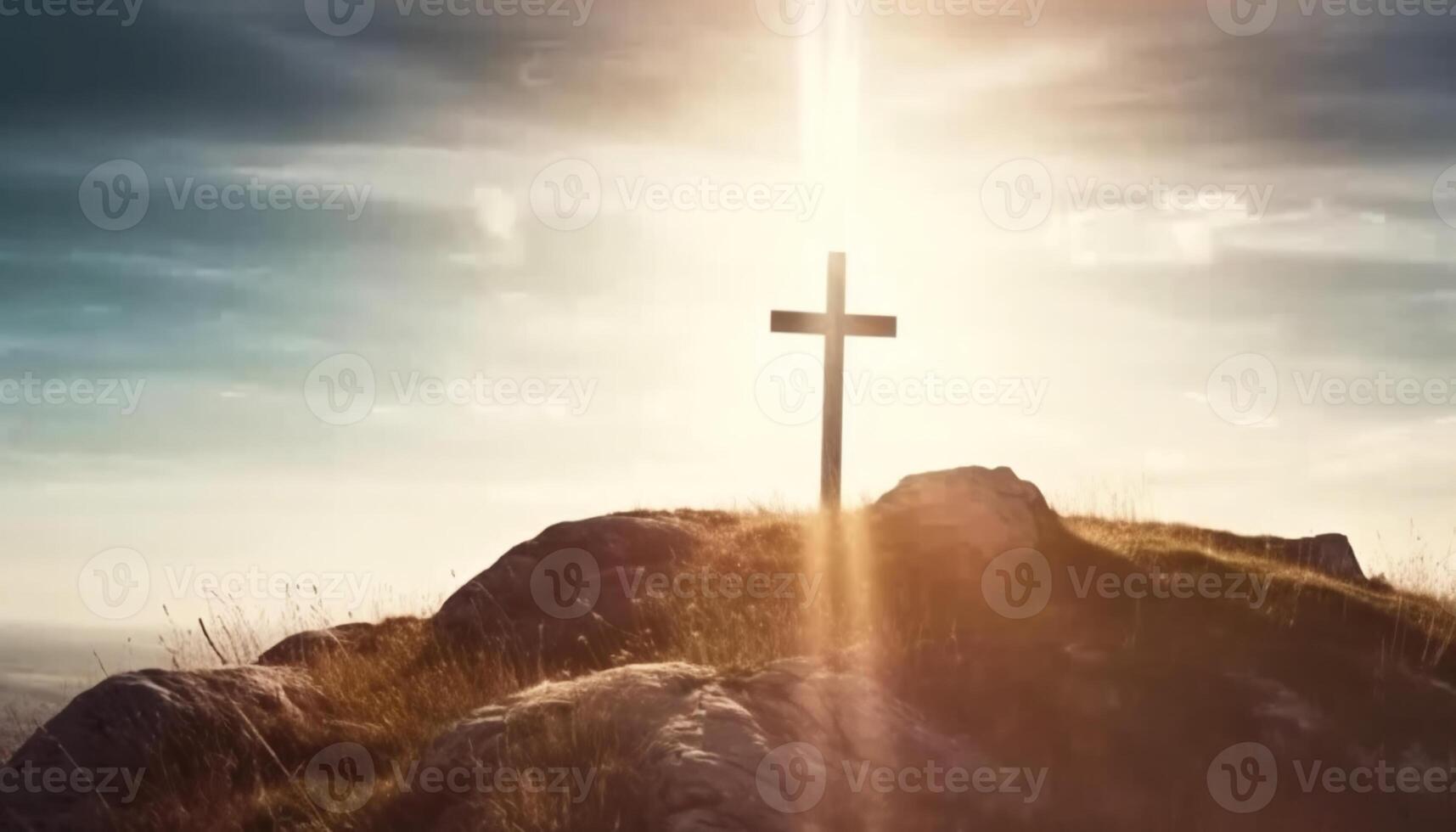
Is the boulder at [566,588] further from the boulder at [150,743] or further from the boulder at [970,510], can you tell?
the boulder at [970,510]

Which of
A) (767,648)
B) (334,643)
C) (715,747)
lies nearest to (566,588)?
(334,643)

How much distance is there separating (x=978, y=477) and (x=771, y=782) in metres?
7.37

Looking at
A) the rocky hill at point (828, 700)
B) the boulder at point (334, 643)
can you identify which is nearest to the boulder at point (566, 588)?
the rocky hill at point (828, 700)

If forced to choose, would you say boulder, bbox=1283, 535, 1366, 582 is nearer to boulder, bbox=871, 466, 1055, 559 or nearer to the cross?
boulder, bbox=871, 466, 1055, 559

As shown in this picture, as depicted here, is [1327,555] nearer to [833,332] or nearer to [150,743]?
[833,332]

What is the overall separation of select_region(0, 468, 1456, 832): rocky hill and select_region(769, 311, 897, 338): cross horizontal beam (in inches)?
125

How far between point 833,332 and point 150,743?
1029cm

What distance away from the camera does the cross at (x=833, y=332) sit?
18266 millimetres

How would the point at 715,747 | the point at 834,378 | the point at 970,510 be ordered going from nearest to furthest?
1. the point at 715,747
2. the point at 970,510
3. the point at 834,378

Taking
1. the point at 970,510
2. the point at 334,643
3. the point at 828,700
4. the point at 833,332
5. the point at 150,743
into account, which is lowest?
the point at 150,743

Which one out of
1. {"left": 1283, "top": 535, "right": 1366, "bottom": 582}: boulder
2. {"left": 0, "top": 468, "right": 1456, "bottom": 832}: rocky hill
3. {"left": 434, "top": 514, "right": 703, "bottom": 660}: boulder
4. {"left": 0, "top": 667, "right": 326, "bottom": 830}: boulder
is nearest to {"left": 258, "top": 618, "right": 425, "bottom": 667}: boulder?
{"left": 0, "top": 468, "right": 1456, "bottom": 832}: rocky hill

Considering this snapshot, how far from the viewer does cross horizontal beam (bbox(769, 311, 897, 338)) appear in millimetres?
18406

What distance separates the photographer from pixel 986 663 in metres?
10.2

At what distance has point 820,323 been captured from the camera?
18.4 m
